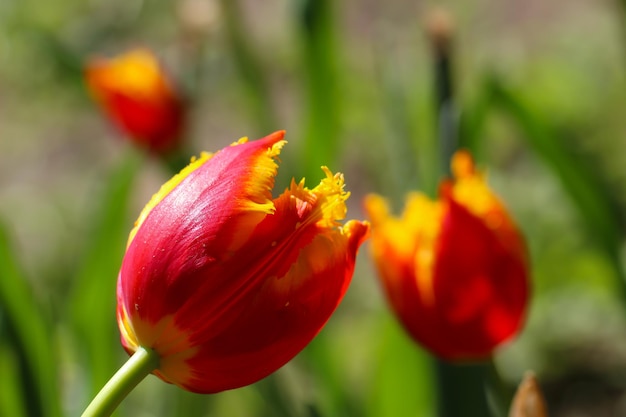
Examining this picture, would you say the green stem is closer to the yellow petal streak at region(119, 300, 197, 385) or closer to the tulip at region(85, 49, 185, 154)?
the yellow petal streak at region(119, 300, 197, 385)

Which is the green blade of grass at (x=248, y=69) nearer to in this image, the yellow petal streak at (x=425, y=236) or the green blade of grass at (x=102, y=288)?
the green blade of grass at (x=102, y=288)

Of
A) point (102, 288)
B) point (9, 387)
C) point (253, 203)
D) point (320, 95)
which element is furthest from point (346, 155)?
point (253, 203)

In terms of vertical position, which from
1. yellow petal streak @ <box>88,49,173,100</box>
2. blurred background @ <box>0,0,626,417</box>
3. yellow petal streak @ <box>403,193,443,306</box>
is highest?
yellow petal streak @ <box>88,49,173,100</box>

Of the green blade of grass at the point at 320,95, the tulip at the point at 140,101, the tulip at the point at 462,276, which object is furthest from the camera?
the tulip at the point at 140,101

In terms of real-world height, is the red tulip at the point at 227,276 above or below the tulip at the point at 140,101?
above

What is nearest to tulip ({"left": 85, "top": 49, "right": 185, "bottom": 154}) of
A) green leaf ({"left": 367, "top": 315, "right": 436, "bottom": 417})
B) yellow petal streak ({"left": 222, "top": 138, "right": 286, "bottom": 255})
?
green leaf ({"left": 367, "top": 315, "right": 436, "bottom": 417})

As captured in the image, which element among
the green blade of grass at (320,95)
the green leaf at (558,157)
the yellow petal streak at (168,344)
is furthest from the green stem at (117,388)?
the green blade of grass at (320,95)

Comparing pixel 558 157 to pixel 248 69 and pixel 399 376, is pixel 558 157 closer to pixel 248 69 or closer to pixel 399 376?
pixel 399 376
